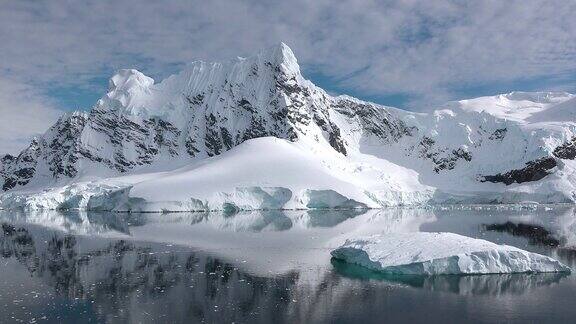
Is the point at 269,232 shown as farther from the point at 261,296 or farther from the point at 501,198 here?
the point at 501,198

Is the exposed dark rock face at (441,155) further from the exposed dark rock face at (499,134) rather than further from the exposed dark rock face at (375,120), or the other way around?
the exposed dark rock face at (375,120)

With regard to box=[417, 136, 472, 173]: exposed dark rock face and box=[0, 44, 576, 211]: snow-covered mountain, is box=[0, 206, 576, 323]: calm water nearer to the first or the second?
box=[0, 44, 576, 211]: snow-covered mountain

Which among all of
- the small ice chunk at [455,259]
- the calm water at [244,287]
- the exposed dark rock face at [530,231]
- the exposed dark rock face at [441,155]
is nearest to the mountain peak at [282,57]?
the exposed dark rock face at [441,155]

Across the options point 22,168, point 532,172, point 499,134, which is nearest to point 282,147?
point 532,172

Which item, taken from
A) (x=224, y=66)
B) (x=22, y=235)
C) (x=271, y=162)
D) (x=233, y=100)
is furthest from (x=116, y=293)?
(x=224, y=66)

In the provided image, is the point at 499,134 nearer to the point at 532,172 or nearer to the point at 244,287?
the point at 532,172
